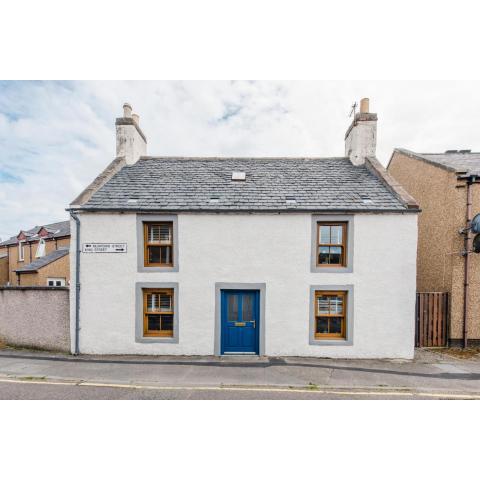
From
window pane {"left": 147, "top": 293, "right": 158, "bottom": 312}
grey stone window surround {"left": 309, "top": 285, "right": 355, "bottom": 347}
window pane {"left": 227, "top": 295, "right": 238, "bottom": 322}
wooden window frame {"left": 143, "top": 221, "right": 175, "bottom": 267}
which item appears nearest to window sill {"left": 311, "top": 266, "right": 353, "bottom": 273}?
grey stone window surround {"left": 309, "top": 285, "right": 355, "bottom": 347}

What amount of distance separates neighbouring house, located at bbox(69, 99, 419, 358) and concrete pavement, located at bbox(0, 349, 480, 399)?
1.98ft

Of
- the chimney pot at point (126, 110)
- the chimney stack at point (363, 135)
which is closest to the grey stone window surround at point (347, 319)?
the chimney stack at point (363, 135)

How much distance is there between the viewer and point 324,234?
338 inches

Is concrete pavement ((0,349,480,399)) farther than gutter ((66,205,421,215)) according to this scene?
No

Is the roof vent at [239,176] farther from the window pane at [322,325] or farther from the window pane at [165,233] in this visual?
the window pane at [322,325]

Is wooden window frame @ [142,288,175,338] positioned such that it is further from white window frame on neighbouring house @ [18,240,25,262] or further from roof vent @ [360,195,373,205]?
white window frame on neighbouring house @ [18,240,25,262]

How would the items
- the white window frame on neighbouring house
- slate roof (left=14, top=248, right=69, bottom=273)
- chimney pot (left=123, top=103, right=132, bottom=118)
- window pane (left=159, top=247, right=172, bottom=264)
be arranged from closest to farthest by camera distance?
1. window pane (left=159, top=247, right=172, bottom=264)
2. chimney pot (left=123, top=103, right=132, bottom=118)
3. slate roof (left=14, top=248, right=69, bottom=273)
4. the white window frame on neighbouring house

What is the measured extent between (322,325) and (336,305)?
0.83 meters

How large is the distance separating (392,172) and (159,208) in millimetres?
12802

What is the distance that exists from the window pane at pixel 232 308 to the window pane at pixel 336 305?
127 inches

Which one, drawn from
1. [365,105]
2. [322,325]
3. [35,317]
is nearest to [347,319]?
[322,325]

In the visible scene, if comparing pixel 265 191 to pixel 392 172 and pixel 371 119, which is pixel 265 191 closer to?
pixel 371 119

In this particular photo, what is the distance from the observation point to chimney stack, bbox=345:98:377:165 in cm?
1055

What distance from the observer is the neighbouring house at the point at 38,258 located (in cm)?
1642
